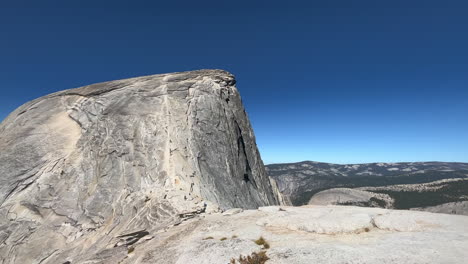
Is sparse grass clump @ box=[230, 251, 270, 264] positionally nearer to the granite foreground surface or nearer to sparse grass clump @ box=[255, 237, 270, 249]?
the granite foreground surface

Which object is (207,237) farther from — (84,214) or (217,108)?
(217,108)

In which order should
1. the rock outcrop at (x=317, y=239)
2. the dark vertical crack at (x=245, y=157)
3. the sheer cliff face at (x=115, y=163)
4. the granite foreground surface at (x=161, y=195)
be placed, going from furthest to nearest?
the dark vertical crack at (x=245, y=157) → the sheer cliff face at (x=115, y=163) → the granite foreground surface at (x=161, y=195) → the rock outcrop at (x=317, y=239)

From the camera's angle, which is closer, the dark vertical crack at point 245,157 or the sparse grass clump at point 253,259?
the sparse grass clump at point 253,259

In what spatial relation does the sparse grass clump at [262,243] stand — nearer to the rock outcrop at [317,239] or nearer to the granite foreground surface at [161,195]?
the rock outcrop at [317,239]

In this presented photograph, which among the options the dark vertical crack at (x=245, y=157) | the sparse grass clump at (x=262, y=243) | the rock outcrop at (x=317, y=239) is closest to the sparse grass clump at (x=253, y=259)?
the rock outcrop at (x=317, y=239)

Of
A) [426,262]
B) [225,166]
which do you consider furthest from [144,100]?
[426,262]

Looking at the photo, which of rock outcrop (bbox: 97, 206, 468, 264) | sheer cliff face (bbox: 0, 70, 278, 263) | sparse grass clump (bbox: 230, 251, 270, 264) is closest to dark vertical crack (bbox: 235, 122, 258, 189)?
sheer cliff face (bbox: 0, 70, 278, 263)
